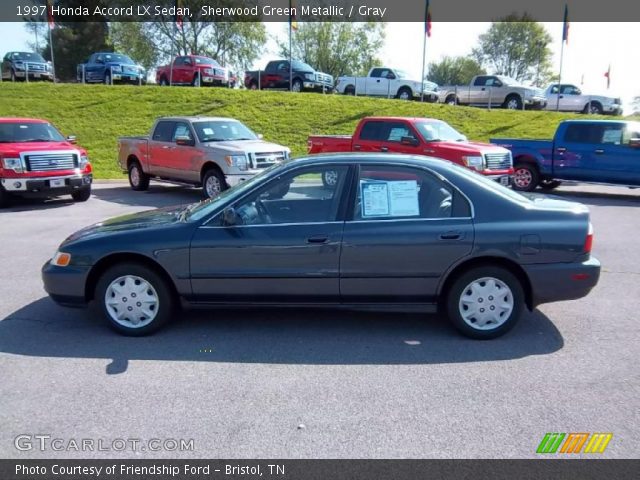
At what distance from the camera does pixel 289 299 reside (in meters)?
4.74

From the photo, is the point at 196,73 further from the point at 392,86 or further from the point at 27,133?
the point at 27,133

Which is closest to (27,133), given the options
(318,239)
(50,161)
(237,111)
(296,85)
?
(50,161)

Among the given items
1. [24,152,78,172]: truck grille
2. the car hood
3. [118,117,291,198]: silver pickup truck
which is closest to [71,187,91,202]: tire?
[24,152,78,172]: truck grille

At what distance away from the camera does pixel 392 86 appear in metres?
29.7

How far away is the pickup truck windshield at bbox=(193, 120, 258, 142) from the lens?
1277 centimetres

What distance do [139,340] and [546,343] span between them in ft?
11.3

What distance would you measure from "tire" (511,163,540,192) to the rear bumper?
34.6 ft

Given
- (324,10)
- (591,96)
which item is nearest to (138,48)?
(324,10)

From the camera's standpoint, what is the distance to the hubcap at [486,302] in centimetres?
465

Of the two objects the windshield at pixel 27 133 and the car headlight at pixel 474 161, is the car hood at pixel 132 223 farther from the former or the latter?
the windshield at pixel 27 133

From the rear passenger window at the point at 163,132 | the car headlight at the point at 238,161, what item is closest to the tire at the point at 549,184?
the car headlight at the point at 238,161

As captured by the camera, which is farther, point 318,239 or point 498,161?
point 498,161

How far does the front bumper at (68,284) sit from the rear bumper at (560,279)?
148 inches
